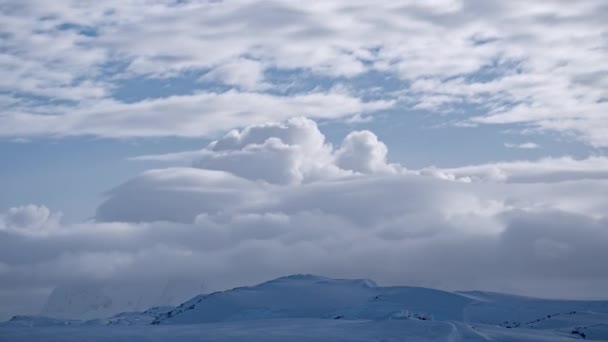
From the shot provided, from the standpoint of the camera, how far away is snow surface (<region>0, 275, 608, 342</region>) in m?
49.4

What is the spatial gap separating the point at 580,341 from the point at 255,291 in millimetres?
53662

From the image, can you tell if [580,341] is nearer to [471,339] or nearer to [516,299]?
[471,339]

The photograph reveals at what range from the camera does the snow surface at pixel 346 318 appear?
4938cm

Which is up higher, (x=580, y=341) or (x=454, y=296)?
(x=454, y=296)

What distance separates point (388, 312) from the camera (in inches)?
3364

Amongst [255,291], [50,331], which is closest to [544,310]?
[255,291]

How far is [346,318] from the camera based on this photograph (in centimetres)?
8319

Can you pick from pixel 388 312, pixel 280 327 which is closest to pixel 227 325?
pixel 280 327

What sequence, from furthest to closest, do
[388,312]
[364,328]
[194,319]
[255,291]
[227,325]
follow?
[255,291], [194,319], [388,312], [227,325], [364,328]

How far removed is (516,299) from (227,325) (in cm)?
5851

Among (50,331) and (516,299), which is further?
(516,299)

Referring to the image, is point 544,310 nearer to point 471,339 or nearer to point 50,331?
point 471,339

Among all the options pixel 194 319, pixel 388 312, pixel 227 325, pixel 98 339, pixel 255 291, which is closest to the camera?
pixel 98 339

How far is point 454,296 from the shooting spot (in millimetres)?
96000
